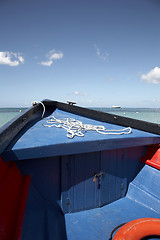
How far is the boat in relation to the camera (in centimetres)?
149

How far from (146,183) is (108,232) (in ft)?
3.43

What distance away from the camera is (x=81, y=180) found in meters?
2.23

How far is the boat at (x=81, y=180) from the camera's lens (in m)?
1.49

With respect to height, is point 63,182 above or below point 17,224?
below

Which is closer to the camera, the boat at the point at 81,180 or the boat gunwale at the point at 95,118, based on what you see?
the boat at the point at 81,180

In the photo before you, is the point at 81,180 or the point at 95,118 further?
the point at 95,118

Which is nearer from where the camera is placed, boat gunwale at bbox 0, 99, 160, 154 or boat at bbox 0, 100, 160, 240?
boat at bbox 0, 100, 160, 240

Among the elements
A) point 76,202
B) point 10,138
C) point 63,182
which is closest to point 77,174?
point 63,182

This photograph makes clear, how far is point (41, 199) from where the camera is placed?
6.47 ft

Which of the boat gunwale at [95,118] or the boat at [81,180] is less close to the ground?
the boat gunwale at [95,118]

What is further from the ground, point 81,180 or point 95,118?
point 95,118

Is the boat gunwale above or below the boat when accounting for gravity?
above

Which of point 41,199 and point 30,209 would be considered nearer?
point 30,209

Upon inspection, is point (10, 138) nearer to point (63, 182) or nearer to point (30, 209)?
point (30, 209)
